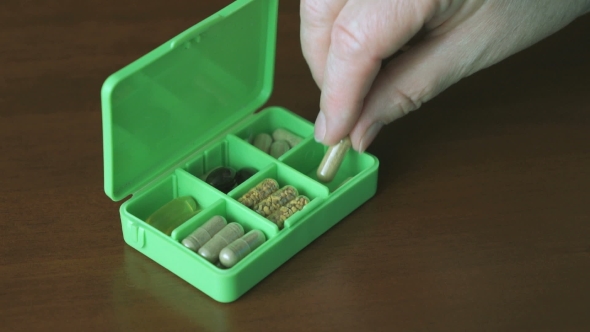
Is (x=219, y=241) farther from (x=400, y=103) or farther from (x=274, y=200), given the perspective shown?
(x=400, y=103)

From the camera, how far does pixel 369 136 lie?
1.23 metres

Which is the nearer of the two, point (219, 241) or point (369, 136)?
point (219, 241)

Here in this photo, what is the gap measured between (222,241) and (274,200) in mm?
102

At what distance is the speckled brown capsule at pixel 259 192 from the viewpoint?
1163 mm

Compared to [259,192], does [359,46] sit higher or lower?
higher

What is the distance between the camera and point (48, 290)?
1.05 m

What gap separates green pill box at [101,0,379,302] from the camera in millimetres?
1063

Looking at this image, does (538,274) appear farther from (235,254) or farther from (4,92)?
(4,92)

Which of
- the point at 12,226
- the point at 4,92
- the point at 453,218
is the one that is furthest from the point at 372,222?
the point at 4,92

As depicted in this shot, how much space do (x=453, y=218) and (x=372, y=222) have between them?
10 cm

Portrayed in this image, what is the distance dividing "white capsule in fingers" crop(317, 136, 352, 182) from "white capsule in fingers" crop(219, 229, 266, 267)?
165 millimetres

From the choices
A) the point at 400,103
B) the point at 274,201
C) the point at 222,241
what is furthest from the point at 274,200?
the point at 400,103

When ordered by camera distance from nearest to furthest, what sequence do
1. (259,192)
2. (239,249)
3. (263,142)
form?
(239,249) < (259,192) < (263,142)

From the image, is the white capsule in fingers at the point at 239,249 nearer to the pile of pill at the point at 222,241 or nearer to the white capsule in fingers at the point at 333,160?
the pile of pill at the point at 222,241
